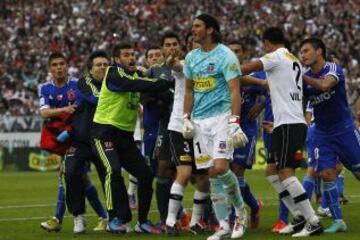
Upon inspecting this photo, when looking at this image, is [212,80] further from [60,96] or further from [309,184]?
[309,184]

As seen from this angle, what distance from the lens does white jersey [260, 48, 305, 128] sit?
12734mm

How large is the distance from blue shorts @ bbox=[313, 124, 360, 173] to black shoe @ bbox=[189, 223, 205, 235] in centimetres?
180

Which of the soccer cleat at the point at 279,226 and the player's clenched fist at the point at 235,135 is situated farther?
the soccer cleat at the point at 279,226

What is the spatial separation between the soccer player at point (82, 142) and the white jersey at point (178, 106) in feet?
4.23

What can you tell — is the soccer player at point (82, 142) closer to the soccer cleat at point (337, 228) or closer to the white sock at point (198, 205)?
the white sock at point (198, 205)

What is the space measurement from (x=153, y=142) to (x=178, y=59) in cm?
304

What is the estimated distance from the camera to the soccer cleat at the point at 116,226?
1364cm

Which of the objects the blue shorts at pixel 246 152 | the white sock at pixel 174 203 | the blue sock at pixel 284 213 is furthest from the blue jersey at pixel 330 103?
the white sock at pixel 174 203

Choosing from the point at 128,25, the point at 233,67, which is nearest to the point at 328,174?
the point at 233,67

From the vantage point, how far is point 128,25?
47.7m

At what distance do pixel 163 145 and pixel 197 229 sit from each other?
133cm

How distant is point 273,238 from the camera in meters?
12.6

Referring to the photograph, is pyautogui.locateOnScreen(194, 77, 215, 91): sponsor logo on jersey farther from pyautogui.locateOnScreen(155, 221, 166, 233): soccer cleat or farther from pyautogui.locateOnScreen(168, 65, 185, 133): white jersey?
pyautogui.locateOnScreen(155, 221, 166, 233): soccer cleat

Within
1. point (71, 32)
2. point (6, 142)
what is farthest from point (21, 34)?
point (6, 142)
